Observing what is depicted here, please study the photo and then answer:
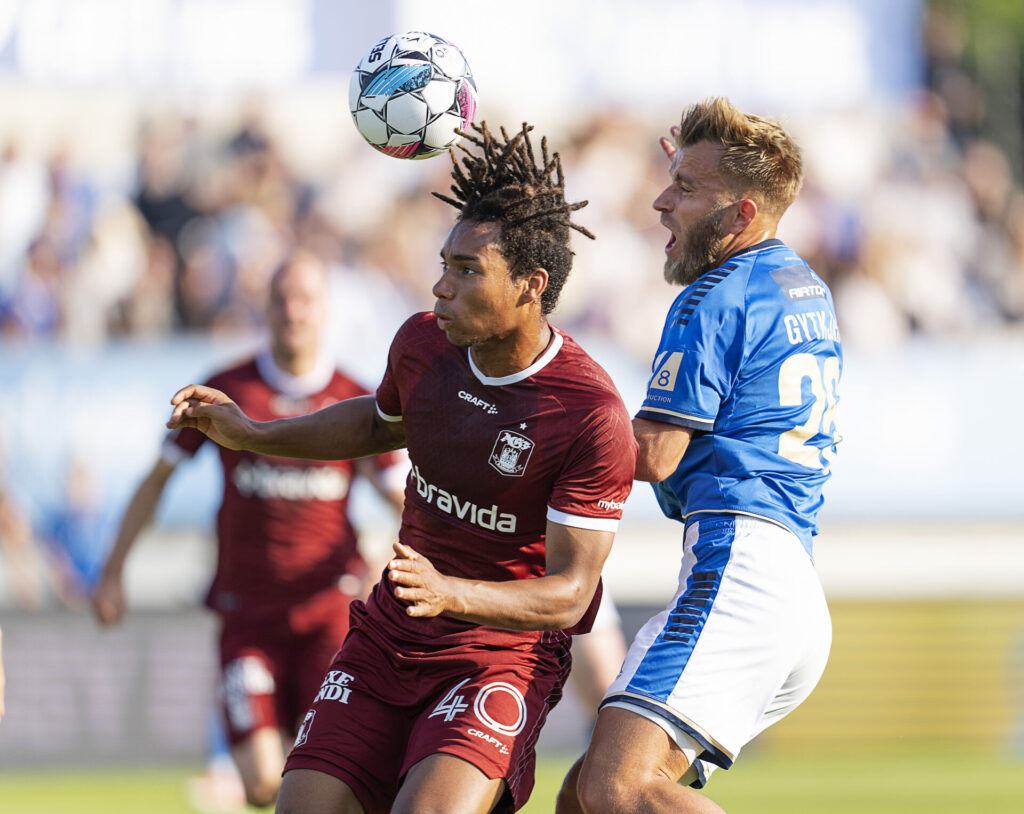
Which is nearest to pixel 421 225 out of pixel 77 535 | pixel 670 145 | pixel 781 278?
pixel 77 535

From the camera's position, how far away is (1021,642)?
13.9 m

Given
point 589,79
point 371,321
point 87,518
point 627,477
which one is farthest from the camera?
point 589,79

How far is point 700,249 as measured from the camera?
4906mm

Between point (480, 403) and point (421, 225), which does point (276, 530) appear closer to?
point (480, 403)

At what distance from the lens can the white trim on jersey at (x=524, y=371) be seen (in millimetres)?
4551

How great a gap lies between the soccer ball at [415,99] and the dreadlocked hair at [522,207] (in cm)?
58

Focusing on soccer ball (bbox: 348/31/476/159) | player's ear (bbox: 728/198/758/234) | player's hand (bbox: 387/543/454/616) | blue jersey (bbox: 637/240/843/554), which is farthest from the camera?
soccer ball (bbox: 348/31/476/159)

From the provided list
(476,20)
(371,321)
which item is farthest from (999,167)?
(371,321)

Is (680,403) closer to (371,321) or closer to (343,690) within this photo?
(343,690)

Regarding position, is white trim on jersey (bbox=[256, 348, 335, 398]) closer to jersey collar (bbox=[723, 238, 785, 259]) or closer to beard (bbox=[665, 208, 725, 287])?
beard (bbox=[665, 208, 725, 287])

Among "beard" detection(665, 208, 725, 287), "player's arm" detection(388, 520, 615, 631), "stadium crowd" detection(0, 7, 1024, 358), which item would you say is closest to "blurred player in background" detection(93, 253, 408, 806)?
"beard" detection(665, 208, 725, 287)

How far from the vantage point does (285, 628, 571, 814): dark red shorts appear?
4.29 m

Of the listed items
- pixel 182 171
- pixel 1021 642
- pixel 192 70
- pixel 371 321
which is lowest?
pixel 1021 642

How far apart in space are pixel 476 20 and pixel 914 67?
4.93 metres
